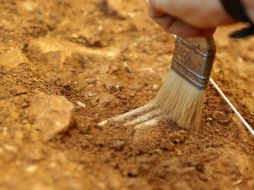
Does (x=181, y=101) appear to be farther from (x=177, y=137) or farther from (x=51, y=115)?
(x=51, y=115)

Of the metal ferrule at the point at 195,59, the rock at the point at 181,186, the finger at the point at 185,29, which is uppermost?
the finger at the point at 185,29

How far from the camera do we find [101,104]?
1702 millimetres

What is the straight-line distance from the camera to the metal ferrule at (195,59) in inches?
58.7

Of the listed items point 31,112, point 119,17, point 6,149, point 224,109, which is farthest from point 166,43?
point 6,149

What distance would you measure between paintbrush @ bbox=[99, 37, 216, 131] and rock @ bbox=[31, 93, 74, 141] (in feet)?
0.61

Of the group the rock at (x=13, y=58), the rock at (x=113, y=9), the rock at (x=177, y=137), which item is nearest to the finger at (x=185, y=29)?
the rock at (x=177, y=137)

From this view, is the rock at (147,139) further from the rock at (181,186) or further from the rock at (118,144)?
the rock at (181,186)

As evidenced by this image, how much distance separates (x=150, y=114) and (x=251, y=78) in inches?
27.9

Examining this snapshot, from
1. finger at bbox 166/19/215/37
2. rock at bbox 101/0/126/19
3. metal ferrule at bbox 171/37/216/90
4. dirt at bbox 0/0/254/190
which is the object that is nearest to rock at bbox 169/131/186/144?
dirt at bbox 0/0/254/190

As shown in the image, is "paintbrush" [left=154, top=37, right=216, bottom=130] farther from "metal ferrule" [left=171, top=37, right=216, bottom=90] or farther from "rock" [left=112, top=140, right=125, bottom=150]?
"rock" [left=112, top=140, right=125, bottom=150]

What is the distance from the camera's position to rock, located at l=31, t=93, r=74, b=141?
134 cm

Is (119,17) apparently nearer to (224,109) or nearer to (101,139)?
(224,109)

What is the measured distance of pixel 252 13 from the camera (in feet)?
3.92

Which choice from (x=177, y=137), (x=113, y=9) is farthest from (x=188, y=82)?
(x=113, y=9)
